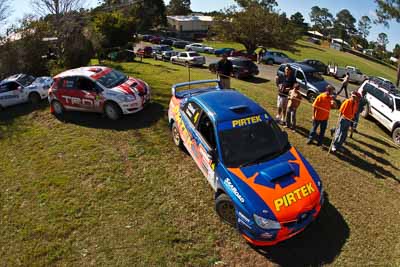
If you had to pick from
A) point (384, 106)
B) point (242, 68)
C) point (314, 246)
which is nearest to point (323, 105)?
point (314, 246)

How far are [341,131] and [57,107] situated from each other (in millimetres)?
9436

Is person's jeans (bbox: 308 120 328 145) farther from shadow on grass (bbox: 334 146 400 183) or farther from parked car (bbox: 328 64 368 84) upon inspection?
parked car (bbox: 328 64 368 84)

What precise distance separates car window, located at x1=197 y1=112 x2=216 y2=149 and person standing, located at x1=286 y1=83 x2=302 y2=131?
3670mm

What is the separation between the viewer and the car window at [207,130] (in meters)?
5.59

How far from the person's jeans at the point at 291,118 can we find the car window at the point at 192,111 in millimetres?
3685

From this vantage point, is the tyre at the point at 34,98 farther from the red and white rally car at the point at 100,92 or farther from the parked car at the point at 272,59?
the parked car at the point at 272,59

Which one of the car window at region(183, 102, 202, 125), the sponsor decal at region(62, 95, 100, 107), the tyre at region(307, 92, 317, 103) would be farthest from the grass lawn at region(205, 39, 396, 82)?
the car window at region(183, 102, 202, 125)

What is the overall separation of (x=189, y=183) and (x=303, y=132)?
4469mm

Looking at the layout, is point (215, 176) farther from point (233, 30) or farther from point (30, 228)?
point (233, 30)

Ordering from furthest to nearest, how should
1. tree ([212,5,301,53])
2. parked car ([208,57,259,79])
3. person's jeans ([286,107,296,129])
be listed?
tree ([212,5,301,53]) < parked car ([208,57,259,79]) < person's jeans ([286,107,296,129])

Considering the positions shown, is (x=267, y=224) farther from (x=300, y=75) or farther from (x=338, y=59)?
(x=338, y=59)

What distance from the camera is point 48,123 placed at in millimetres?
10195

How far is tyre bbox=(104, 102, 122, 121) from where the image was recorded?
9.26m

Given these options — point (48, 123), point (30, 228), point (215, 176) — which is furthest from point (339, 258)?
point (48, 123)
